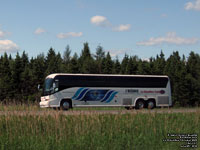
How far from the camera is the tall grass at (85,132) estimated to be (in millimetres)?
9789

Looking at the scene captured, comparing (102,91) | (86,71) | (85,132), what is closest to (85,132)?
(85,132)

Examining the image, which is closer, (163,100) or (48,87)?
(48,87)

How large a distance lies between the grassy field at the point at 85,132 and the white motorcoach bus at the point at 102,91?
1381 centimetres

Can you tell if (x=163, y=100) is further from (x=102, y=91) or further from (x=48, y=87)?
(x=48, y=87)

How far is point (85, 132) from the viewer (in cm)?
1059

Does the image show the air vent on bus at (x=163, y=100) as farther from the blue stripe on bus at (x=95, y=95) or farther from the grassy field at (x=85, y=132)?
the grassy field at (x=85, y=132)

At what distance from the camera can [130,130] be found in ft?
36.8

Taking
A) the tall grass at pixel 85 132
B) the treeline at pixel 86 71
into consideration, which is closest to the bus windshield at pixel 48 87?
the tall grass at pixel 85 132

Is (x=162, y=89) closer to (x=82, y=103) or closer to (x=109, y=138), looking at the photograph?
(x=82, y=103)

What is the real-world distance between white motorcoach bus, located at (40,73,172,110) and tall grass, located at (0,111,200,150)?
13913 millimetres

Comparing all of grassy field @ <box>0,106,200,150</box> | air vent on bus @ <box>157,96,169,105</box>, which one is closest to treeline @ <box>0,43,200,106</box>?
air vent on bus @ <box>157,96,169,105</box>

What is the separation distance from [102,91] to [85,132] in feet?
55.8

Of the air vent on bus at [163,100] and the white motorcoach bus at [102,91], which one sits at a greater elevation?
the white motorcoach bus at [102,91]

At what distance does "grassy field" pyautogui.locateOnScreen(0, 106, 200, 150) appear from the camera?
9.80 m
